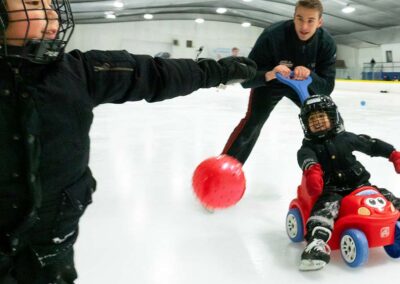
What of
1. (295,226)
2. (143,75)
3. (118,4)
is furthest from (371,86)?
(143,75)

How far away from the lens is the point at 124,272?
1.35 m

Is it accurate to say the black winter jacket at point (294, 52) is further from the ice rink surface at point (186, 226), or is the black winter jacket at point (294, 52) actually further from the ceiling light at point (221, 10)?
the ceiling light at point (221, 10)

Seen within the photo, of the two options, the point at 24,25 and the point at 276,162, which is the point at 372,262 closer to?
the point at 24,25

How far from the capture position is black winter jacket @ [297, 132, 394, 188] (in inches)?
64.2

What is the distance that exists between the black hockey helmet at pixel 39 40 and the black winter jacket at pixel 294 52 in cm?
149

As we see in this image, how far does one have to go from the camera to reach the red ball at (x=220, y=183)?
3.98 feet

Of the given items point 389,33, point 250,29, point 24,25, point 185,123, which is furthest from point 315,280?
point 250,29

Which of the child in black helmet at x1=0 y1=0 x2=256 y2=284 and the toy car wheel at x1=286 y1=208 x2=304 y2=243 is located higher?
the child in black helmet at x1=0 y1=0 x2=256 y2=284

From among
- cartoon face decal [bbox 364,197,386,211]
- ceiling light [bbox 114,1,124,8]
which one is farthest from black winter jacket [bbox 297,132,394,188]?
ceiling light [bbox 114,1,124,8]

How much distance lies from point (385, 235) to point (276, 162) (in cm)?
153

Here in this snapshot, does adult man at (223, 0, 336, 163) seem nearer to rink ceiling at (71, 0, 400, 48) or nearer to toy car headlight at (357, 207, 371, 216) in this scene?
toy car headlight at (357, 207, 371, 216)

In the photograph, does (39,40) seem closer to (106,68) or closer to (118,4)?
(106,68)

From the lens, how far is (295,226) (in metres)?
1.64

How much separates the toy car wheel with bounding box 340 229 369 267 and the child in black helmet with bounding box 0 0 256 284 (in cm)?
89
